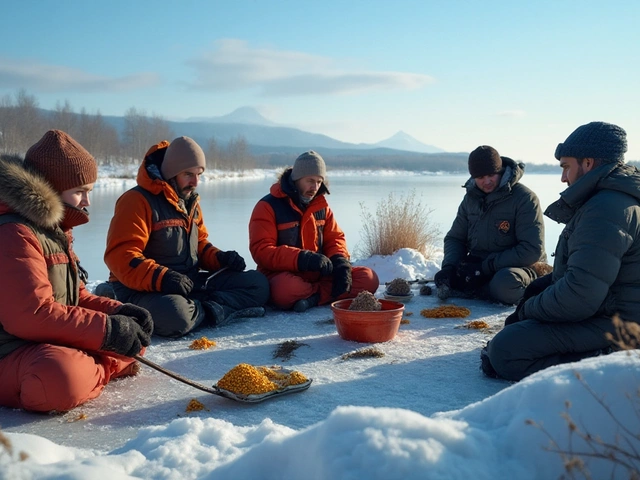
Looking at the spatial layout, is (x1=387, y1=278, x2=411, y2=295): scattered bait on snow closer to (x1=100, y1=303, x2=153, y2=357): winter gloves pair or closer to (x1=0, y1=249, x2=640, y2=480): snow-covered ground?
(x1=0, y1=249, x2=640, y2=480): snow-covered ground

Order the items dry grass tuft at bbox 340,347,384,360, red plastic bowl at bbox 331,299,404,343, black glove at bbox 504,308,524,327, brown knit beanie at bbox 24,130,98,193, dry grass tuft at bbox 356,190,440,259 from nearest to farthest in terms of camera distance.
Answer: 1. brown knit beanie at bbox 24,130,98,193
2. black glove at bbox 504,308,524,327
3. dry grass tuft at bbox 340,347,384,360
4. red plastic bowl at bbox 331,299,404,343
5. dry grass tuft at bbox 356,190,440,259

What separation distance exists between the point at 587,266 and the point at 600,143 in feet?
2.17

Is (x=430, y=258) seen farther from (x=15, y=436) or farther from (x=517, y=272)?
(x=15, y=436)

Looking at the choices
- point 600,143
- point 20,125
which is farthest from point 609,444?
point 20,125

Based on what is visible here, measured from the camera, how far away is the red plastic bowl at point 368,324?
3.89m

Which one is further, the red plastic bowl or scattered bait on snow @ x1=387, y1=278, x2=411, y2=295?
scattered bait on snow @ x1=387, y1=278, x2=411, y2=295

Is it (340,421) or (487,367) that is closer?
Answer: (340,421)

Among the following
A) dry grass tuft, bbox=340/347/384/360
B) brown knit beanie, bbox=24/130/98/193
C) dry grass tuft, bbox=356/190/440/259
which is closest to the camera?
brown knit beanie, bbox=24/130/98/193

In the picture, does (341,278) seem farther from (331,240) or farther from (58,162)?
(58,162)

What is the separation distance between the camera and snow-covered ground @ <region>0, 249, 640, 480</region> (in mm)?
1375

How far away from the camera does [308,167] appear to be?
16.6 ft

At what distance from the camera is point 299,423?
8.75 feet

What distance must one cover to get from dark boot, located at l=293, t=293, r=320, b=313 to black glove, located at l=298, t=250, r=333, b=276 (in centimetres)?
27

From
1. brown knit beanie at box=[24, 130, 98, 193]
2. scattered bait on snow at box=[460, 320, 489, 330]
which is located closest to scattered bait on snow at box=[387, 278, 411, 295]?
scattered bait on snow at box=[460, 320, 489, 330]
